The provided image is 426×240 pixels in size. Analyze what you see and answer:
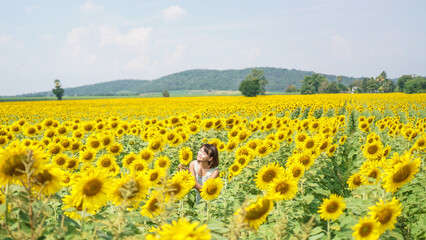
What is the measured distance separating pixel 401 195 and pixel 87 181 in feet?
20.3

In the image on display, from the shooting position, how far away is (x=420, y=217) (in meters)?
4.95

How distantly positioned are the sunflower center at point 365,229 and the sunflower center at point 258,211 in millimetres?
790

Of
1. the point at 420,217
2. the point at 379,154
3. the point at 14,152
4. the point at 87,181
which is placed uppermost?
the point at 14,152

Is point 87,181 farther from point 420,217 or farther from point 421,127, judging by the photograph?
point 421,127

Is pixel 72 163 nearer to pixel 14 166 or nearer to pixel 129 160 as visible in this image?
pixel 129 160

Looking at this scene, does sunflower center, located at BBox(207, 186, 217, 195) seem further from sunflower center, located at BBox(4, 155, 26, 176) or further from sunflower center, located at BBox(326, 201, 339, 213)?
sunflower center, located at BBox(4, 155, 26, 176)

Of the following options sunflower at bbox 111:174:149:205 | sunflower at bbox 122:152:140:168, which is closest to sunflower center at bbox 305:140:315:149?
sunflower at bbox 122:152:140:168

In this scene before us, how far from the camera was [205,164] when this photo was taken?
568 cm

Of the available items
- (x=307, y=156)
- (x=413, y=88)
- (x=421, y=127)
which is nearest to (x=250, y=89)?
(x=413, y=88)

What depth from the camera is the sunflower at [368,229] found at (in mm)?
2139

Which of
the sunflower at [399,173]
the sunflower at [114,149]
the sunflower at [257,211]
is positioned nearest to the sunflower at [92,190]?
the sunflower at [257,211]

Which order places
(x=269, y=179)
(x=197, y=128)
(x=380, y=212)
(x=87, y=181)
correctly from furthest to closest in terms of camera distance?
1. (x=197, y=128)
2. (x=269, y=179)
3. (x=380, y=212)
4. (x=87, y=181)

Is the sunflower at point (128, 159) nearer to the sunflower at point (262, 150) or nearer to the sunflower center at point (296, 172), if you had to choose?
the sunflower at point (262, 150)

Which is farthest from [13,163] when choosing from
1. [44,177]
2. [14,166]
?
[44,177]
